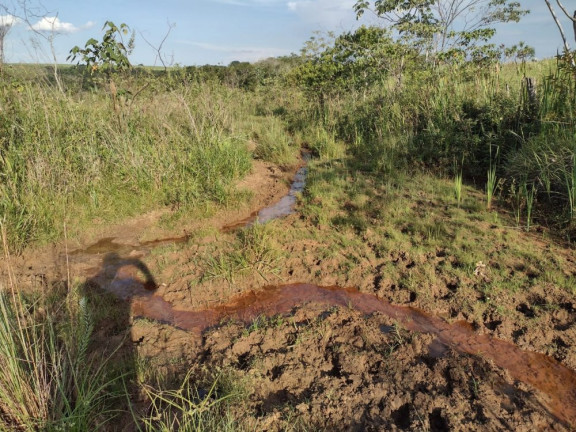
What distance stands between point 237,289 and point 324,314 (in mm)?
932

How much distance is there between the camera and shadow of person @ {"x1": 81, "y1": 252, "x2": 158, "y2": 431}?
7.45 feet

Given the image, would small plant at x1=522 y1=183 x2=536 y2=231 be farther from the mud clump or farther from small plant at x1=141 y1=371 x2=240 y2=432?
small plant at x1=141 y1=371 x2=240 y2=432

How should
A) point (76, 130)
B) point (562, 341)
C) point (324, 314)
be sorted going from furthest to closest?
point (76, 130), point (324, 314), point (562, 341)

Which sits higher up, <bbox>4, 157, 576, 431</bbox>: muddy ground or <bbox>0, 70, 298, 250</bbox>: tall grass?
<bbox>0, 70, 298, 250</bbox>: tall grass

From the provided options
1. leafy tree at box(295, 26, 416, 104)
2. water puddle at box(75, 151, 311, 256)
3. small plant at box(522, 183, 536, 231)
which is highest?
leafy tree at box(295, 26, 416, 104)

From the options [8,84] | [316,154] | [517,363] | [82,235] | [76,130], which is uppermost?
[8,84]

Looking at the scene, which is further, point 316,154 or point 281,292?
point 316,154

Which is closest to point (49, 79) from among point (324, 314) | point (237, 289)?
point (237, 289)

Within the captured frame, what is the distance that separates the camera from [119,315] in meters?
3.21

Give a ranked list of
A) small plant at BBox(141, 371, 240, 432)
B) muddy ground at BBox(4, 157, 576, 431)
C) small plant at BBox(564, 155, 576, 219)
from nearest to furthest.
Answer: small plant at BBox(141, 371, 240, 432) < muddy ground at BBox(4, 157, 576, 431) < small plant at BBox(564, 155, 576, 219)

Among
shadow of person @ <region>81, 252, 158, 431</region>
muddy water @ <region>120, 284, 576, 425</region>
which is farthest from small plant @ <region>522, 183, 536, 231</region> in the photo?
shadow of person @ <region>81, 252, 158, 431</region>

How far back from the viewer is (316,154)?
25.9 ft

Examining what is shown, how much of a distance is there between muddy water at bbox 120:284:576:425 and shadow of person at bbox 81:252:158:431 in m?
0.14

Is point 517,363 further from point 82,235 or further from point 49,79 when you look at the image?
point 49,79
